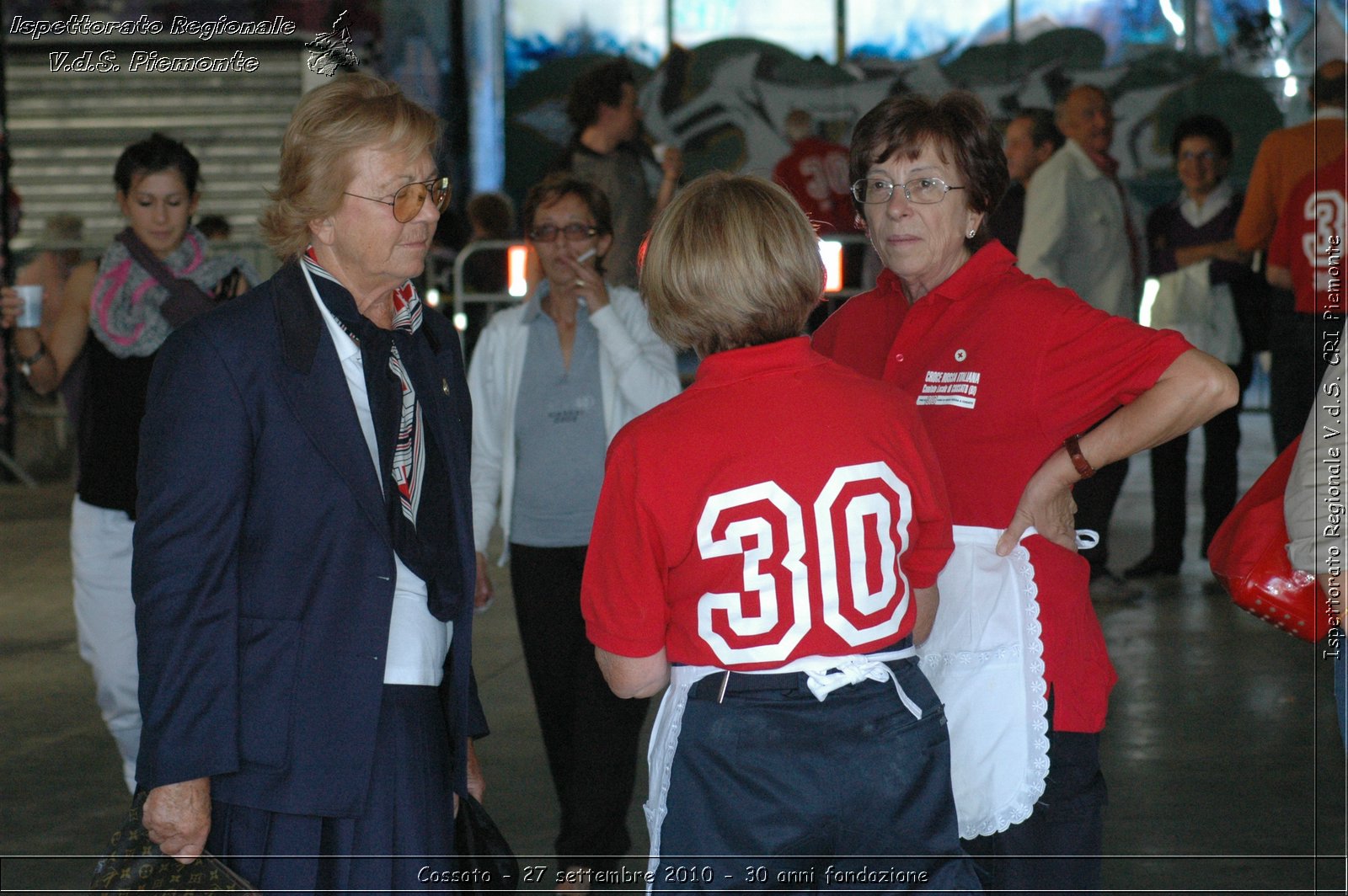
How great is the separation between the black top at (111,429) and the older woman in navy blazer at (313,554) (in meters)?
1.99

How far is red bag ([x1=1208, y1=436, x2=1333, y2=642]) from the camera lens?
2559 millimetres

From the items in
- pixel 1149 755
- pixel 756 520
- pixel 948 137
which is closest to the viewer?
pixel 756 520

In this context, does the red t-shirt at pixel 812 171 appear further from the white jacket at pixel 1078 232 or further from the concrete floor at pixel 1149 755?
the concrete floor at pixel 1149 755

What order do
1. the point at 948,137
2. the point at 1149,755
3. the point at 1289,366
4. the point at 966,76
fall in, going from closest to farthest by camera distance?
the point at 948,137
the point at 1149,755
the point at 1289,366
the point at 966,76

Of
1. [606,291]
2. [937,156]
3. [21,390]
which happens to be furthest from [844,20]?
[937,156]

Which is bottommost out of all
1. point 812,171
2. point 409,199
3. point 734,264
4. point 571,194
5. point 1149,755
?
point 1149,755

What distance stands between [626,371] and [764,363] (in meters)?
1.93

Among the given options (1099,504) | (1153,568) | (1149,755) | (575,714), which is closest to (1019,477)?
Answer: (575,714)

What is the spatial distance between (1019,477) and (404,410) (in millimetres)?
1135

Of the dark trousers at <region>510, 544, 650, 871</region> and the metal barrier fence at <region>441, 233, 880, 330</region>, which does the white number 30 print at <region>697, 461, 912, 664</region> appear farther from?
the metal barrier fence at <region>441, 233, 880, 330</region>

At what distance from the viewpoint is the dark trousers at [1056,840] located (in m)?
2.68

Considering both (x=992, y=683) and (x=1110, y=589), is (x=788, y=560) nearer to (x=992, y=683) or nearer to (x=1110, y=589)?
(x=992, y=683)

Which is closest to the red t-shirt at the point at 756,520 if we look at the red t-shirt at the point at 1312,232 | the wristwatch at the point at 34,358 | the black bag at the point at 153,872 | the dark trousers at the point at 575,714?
the black bag at the point at 153,872

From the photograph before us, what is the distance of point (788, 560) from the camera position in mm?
2125
